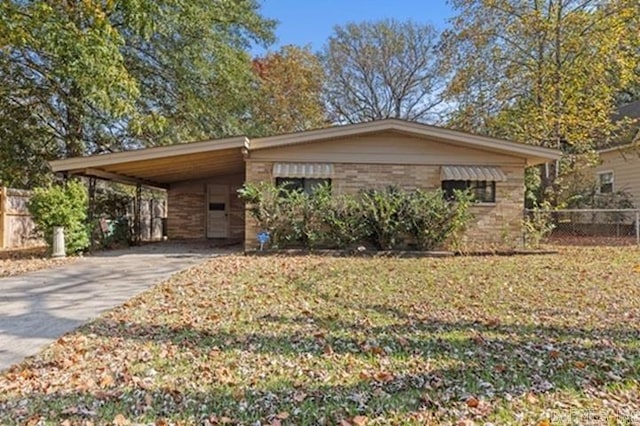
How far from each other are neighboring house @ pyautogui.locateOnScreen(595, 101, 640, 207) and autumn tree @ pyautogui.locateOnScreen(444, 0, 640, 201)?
0.67m

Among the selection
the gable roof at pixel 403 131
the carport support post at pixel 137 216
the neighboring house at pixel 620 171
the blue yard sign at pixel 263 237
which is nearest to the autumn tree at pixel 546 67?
the neighboring house at pixel 620 171

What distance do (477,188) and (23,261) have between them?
422 inches

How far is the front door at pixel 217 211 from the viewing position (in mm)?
17172

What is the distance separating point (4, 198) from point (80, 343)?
10.3 meters

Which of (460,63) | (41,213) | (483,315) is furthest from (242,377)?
(460,63)

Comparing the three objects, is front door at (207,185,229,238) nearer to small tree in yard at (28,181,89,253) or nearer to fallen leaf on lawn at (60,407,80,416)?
small tree in yard at (28,181,89,253)

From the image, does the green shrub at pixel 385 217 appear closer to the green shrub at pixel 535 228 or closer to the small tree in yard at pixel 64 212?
the green shrub at pixel 535 228

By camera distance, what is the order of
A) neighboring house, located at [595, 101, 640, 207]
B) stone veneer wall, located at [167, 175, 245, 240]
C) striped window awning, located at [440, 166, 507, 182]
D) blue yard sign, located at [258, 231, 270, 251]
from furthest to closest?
stone veneer wall, located at [167, 175, 245, 240], neighboring house, located at [595, 101, 640, 207], striped window awning, located at [440, 166, 507, 182], blue yard sign, located at [258, 231, 270, 251]

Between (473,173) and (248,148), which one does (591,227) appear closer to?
(473,173)

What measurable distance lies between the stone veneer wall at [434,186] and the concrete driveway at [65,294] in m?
2.71

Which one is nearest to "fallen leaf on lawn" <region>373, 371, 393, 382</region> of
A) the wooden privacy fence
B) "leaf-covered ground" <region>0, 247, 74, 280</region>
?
"leaf-covered ground" <region>0, 247, 74, 280</region>

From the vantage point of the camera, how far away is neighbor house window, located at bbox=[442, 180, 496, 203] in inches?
460

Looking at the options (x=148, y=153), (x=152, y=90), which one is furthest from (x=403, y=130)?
(x=152, y=90)

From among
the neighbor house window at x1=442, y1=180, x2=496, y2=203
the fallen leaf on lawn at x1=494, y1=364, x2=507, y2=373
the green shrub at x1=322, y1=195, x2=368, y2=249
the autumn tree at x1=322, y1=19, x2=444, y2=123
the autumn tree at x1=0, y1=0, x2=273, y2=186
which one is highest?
the autumn tree at x1=322, y1=19, x2=444, y2=123
